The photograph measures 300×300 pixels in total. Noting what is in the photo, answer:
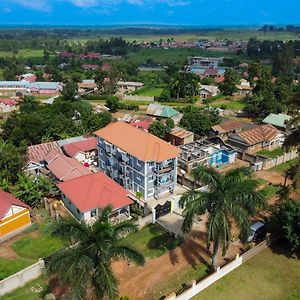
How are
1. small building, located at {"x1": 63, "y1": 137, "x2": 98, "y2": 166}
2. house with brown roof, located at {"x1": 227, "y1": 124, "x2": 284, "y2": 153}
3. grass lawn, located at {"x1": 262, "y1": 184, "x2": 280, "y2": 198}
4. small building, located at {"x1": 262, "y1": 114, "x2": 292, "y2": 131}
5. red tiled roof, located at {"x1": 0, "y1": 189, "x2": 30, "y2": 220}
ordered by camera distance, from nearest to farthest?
red tiled roof, located at {"x1": 0, "y1": 189, "x2": 30, "y2": 220} → grass lawn, located at {"x1": 262, "y1": 184, "x2": 280, "y2": 198} → small building, located at {"x1": 63, "y1": 137, "x2": 98, "y2": 166} → house with brown roof, located at {"x1": 227, "y1": 124, "x2": 284, "y2": 153} → small building, located at {"x1": 262, "y1": 114, "x2": 292, "y2": 131}

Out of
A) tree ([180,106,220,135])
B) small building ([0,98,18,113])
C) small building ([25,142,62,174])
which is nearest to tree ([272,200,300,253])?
small building ([25,142,62,174])

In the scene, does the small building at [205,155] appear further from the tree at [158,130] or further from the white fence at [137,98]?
the white fence at [137,98]

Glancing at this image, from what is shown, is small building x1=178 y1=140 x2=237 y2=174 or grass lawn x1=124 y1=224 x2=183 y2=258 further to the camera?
small building x1=178 y1=140 x2=237 y2=174

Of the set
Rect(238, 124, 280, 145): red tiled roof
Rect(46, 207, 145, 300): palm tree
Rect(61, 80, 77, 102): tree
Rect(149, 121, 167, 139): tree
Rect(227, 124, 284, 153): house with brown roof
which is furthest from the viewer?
Rect(61, 80, 77, 102): tree

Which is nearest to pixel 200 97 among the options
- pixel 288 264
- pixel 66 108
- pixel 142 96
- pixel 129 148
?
pixel 142 96

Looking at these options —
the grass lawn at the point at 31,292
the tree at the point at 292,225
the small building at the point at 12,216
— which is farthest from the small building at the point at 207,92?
the grass lawn at the point at 31,292

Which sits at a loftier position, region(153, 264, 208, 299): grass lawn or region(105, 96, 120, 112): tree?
region(105, 96, 120, 112): tree

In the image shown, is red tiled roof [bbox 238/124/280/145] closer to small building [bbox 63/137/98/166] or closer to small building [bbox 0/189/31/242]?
small building [bbox 63/137/98/166]

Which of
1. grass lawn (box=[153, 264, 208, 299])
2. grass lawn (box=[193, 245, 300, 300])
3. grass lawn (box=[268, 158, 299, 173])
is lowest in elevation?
grass lawn (box=[268, 158, 299, 173])
